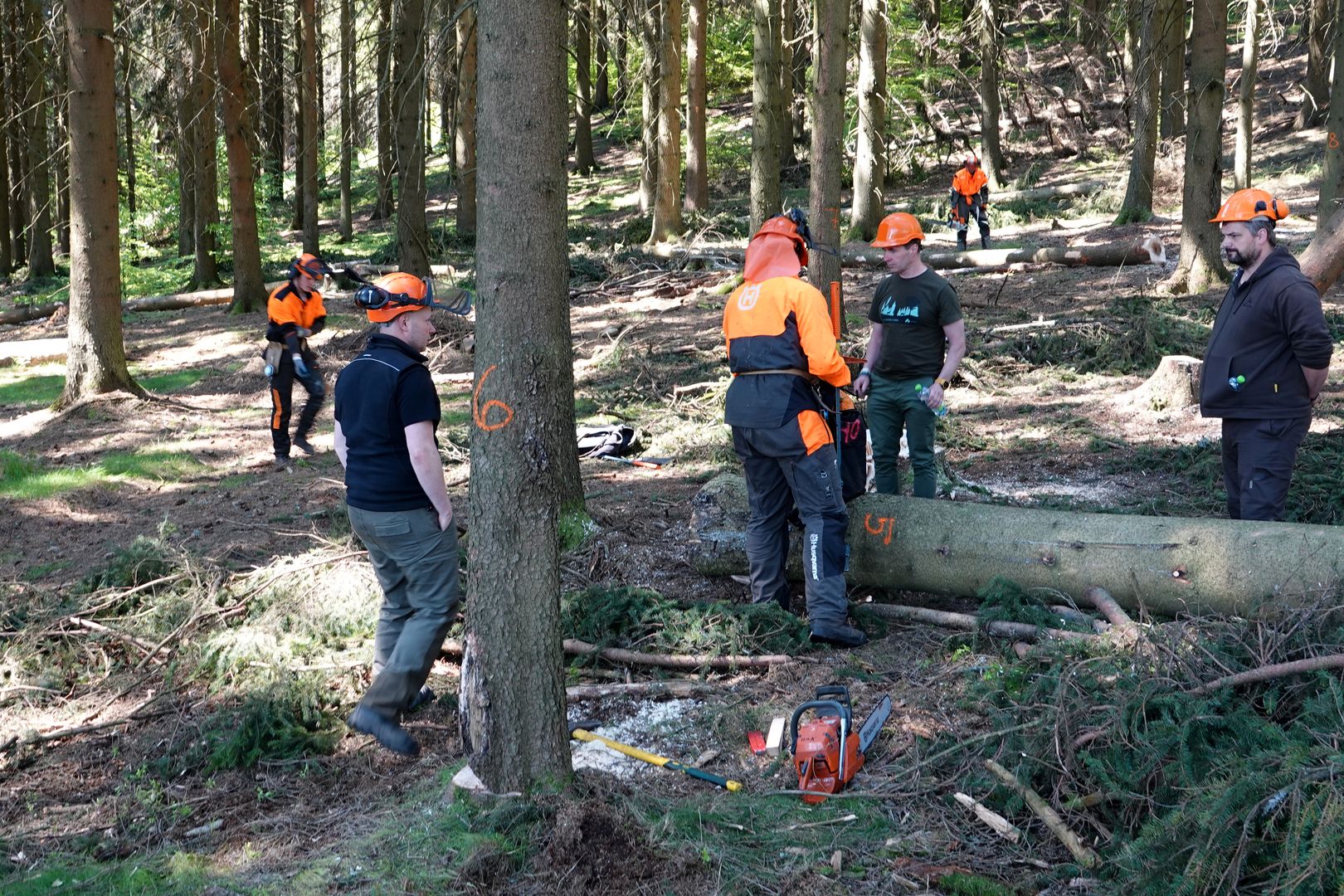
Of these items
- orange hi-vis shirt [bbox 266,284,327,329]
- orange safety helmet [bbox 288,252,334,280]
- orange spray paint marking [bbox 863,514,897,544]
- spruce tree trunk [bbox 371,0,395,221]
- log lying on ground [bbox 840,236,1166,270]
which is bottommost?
orange spray paint marking [bbox 863,514,897,544]

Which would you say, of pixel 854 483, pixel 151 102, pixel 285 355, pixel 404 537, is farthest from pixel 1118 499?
pixel 151 102

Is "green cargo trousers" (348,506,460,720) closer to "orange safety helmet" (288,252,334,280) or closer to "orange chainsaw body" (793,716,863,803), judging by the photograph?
"orange chainsaw body" (793,716,863,803)

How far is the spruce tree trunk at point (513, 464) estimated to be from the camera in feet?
13.0

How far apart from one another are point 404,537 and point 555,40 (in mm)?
2183

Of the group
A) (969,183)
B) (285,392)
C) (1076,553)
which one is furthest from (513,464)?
(969,183)

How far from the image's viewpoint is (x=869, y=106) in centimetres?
1812

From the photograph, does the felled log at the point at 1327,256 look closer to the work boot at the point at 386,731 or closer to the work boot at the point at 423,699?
the work boot at the point at 423,699

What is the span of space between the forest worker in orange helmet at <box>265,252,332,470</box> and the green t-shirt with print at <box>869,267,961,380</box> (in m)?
5.24

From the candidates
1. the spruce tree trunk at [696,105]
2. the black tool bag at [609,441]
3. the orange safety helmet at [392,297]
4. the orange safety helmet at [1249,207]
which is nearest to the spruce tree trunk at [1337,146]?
the orange safety helmet at [1249,207]

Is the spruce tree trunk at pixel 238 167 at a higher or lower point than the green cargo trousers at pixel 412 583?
higher

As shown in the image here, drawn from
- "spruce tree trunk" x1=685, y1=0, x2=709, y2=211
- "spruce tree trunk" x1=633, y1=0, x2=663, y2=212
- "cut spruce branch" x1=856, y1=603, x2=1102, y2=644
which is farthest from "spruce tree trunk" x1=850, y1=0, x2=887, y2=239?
"cut spruce branch" x1=856, y1=603, x2=1102, y2=644

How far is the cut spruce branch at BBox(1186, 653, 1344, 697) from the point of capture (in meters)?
3.88

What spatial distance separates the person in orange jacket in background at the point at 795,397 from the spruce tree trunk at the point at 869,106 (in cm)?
1170

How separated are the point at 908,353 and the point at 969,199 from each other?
1265 centimetres
